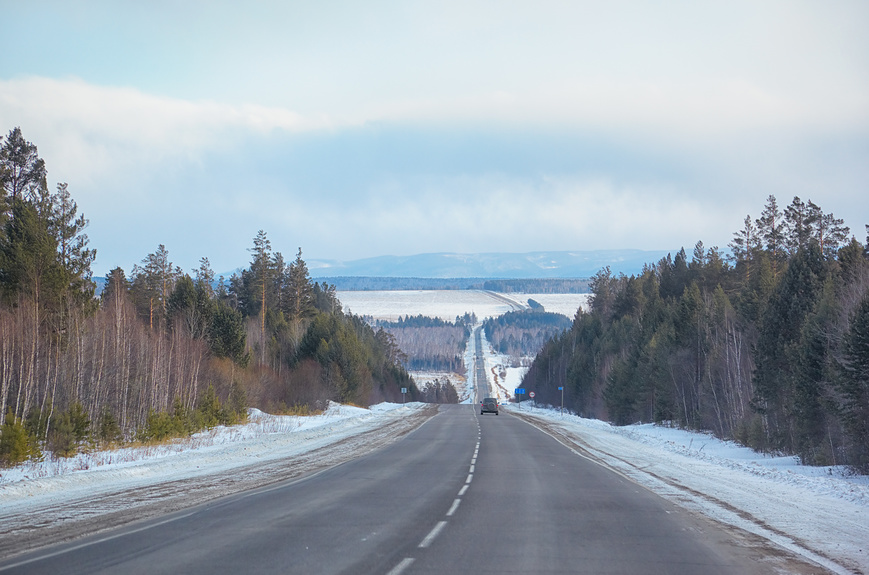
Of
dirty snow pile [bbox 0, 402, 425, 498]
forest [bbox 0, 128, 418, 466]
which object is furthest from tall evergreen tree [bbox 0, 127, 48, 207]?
dirty snow pile [bbox 0, 402, 425, 498]

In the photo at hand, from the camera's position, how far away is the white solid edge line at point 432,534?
995 centimetres

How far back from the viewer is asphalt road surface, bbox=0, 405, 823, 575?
8711 millimetres

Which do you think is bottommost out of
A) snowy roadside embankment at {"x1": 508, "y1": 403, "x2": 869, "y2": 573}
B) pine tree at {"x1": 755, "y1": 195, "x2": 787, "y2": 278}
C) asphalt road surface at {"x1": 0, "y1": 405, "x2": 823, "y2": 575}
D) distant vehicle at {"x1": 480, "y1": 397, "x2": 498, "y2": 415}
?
distant vehicle at {"x1": 480, "y1": 397, "x2": 498, "y2": 415}

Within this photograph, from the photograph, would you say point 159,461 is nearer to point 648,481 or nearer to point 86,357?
point 86,357

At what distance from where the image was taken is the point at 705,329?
57.3m

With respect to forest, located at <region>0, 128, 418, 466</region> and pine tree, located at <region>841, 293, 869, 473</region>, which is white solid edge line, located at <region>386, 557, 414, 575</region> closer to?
forest, located at <region>0, 128, 418, 466</region>

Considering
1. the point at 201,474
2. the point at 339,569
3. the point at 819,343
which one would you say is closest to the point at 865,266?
the point at 819,343

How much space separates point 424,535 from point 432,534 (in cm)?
15

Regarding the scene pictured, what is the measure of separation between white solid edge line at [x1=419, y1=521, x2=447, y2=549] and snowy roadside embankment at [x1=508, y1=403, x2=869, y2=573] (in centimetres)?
515

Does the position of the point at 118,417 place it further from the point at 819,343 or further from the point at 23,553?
the point at 819,343

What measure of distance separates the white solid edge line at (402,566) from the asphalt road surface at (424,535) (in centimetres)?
2

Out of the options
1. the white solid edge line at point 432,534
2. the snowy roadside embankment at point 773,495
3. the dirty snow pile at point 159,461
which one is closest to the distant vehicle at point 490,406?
the dirty snow pile at point 159,461

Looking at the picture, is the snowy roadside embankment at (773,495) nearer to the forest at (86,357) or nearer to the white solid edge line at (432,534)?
the white solid edge line at (432,534)

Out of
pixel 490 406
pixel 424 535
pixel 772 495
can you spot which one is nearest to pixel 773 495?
pixel 772 495
